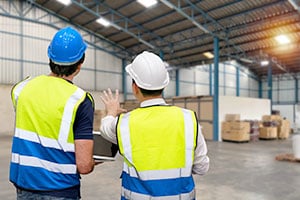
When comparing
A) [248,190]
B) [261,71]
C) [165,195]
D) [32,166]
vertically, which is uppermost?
[261,71]

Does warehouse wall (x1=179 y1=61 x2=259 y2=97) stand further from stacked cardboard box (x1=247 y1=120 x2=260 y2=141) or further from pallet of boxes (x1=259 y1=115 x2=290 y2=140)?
stacked cardboard box (x1=247 y1=120 x2=260 y2=141)

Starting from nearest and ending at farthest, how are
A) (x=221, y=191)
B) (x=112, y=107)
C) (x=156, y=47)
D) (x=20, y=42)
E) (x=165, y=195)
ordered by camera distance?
(x=165, y=195) → (x=112, y=107) → (x=221, y=191) → (x=20, y=42) → (x=156, y=47)

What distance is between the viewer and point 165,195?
4.65 ft

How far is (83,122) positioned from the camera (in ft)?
4.77

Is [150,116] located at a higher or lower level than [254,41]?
lower

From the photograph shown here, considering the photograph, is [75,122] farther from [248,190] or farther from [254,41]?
[254,41]

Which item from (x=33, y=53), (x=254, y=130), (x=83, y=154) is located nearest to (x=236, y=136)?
(x=254, y=130)

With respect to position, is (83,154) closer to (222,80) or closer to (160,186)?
(160,186)

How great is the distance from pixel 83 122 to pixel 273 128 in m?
17.4

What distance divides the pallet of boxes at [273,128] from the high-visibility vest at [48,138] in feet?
55.8

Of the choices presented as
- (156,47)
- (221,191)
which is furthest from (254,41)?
(221,191)

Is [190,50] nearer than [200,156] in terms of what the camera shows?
No

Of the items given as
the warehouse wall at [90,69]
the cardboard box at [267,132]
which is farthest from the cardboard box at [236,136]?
Answer: the warehouse wall at [90,69]

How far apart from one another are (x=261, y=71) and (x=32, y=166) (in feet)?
99.5
